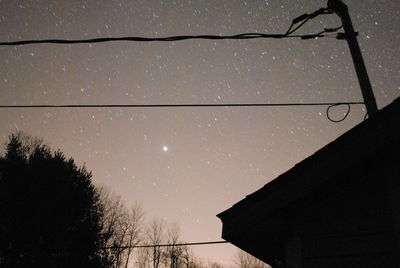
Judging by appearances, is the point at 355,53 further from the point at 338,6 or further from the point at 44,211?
the point at 44,211

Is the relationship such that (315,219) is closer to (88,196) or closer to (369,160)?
(369,160)

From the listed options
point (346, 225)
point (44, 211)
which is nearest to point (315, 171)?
point (346, 225)

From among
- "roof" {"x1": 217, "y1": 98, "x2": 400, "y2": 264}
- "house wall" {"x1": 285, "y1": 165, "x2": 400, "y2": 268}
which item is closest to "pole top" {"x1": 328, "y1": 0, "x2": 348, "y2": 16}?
"roof" {"x1": 217, "y1": 98, "x2": 400, "y2": 264}

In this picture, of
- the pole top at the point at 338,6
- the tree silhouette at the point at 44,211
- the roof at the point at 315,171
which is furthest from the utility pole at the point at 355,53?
the tree silhouette at the point at 44,211

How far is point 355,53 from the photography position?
16.5 feet

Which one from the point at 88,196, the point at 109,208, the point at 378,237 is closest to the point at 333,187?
the point at 378,237

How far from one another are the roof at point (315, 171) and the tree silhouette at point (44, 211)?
13.6 meters

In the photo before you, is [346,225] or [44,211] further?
[44,211]

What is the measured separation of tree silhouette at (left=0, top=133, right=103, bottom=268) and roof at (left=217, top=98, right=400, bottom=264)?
44.8ft

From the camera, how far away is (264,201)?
2834 mm

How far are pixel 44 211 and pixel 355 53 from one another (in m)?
17.1

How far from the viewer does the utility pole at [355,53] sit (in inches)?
181

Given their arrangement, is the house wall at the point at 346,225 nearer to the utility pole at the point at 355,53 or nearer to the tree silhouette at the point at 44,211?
the utility pole at the point at 355,53

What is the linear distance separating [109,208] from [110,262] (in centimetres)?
1203
